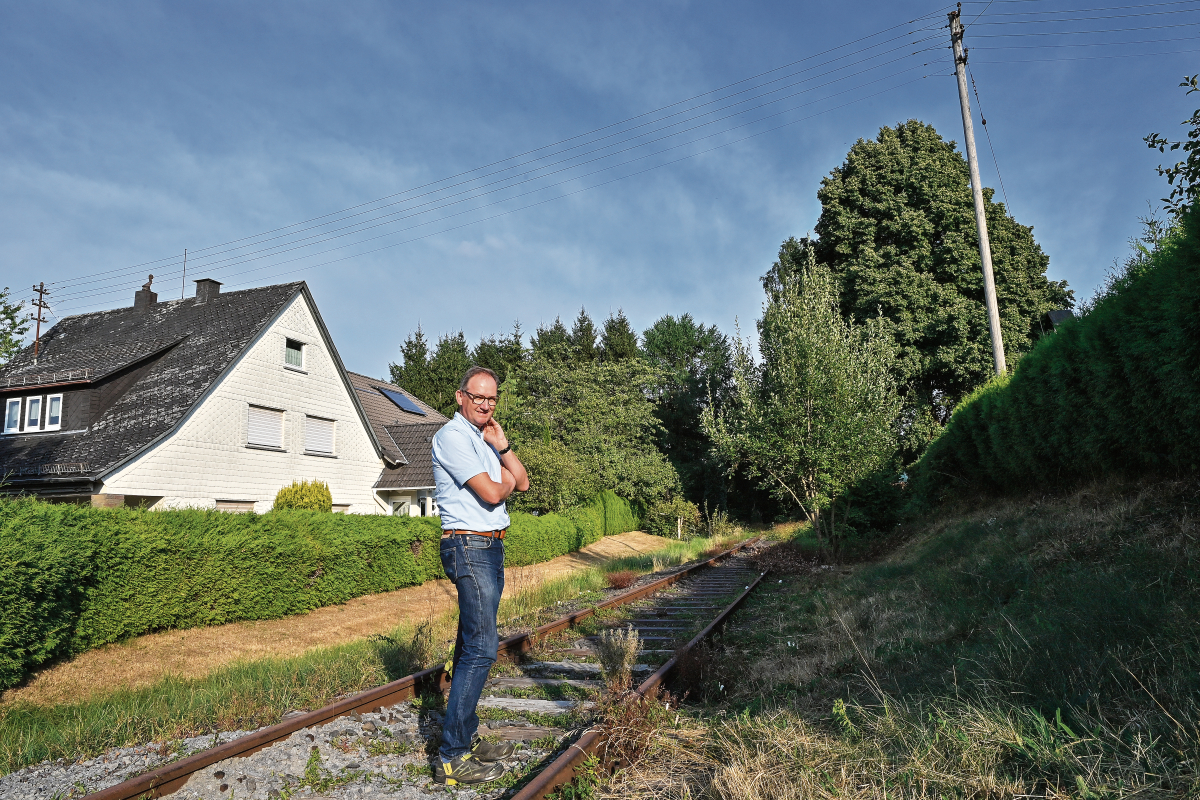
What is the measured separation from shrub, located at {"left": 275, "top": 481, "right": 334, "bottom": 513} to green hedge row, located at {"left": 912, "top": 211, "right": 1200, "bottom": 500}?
55.7ft

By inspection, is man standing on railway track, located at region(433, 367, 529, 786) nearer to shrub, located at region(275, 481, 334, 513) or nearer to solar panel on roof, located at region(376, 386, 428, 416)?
shrub, located at region(275, 481, 334, 513)

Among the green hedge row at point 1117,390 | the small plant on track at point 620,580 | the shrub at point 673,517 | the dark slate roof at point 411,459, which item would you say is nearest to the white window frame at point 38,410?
the dark slate roof at point 411,459

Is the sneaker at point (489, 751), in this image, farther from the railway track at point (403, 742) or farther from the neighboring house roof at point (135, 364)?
the neighboring house roof at point (135, 364)

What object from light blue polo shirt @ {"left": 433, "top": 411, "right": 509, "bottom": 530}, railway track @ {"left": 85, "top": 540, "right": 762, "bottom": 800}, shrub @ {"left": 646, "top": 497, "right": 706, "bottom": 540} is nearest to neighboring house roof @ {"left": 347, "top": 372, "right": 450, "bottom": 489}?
shrub @ {"left": 646, "top": 497, "right": 706, "bottom": 540}

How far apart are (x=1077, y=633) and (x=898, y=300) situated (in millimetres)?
23564

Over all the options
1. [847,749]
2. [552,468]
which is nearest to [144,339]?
[552,468]

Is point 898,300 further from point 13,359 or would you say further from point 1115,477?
point 13,359

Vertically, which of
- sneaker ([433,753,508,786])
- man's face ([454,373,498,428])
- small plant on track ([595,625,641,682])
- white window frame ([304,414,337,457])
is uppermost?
white window frame ([304,414,337,457])

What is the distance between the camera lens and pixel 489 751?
345 centimetres

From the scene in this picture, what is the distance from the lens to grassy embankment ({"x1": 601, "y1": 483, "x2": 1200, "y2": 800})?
2.82 m

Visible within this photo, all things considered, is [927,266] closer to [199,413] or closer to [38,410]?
[199,413]

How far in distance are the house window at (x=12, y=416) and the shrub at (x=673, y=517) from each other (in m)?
25.5

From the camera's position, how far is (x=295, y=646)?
9531 mm

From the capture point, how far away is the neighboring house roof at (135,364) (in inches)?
656
